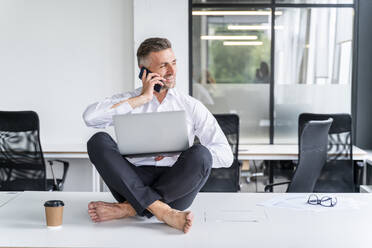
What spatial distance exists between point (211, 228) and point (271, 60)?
378cm

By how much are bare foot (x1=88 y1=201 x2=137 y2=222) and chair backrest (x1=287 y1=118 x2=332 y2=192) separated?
4.73 feet

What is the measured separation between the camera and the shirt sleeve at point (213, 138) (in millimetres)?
2576

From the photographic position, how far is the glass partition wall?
5.66 m

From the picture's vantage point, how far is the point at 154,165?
263cm

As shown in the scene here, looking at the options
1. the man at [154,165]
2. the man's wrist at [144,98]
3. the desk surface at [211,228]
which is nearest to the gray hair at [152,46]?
the man at [154,165]

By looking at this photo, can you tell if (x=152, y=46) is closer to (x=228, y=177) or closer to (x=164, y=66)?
(x=164, y=66)

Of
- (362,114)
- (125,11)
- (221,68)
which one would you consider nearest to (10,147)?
(125,11)

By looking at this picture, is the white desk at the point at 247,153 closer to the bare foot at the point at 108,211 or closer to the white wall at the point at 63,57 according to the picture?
the white wall at the point at 63,57

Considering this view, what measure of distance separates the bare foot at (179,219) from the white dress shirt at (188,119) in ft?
1.45

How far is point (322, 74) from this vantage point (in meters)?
5.72

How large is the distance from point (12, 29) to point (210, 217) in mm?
3980

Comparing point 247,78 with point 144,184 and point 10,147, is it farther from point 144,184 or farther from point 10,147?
point 144,184

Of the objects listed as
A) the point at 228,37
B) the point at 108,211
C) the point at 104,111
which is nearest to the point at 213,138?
the point at 104,111

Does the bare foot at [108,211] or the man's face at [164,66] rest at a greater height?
the man's face at [164,66]
